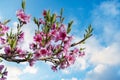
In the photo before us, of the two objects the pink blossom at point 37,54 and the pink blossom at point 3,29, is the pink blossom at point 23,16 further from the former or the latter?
the pink blossom at point 37,54

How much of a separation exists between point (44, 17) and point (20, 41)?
1177 mm

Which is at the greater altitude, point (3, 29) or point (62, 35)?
point (3, 29)

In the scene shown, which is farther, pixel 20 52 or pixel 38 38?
pixel 20 52

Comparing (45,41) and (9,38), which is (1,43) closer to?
(9,38)

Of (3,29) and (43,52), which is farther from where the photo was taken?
(3,29)

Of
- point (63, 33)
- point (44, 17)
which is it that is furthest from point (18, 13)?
point (63, 33)

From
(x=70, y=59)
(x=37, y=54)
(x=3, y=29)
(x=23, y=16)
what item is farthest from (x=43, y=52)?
(x=3, y=29)

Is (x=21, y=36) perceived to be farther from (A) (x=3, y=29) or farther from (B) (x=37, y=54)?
(B) (x=37, y=54)

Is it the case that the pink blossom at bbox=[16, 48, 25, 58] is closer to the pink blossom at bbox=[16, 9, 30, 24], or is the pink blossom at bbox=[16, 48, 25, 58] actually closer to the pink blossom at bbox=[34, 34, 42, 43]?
the pink blossom at bbox=[34, 34, 42, 43]

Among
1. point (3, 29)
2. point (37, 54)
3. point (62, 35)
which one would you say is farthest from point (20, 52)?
point (62, 35)

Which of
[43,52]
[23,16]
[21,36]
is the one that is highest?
[23,16]

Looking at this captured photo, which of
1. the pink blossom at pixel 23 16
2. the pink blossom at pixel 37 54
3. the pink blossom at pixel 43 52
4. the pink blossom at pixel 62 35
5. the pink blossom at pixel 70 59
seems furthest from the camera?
the pink blossom at pixel 23 16

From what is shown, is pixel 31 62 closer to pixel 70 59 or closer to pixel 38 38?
pixel 38 38

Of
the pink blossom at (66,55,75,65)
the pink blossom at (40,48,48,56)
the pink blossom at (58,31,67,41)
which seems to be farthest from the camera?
the pink blossom at (66,55,75,65)
